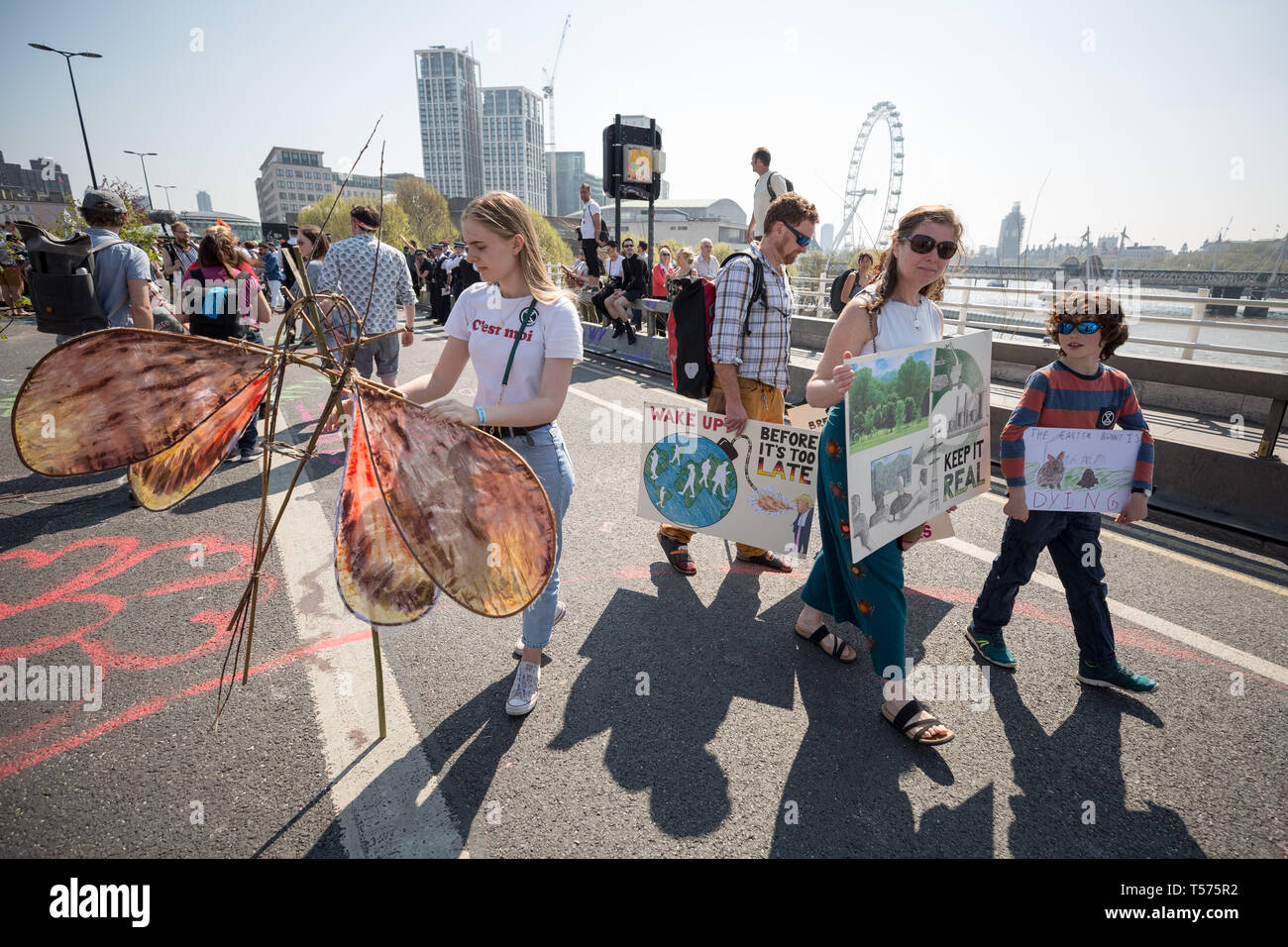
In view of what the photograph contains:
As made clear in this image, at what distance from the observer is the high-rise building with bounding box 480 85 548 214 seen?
128 m

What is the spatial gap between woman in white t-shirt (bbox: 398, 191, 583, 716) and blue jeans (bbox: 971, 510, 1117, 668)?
2.15 metres

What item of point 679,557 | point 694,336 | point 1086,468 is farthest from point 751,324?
point 1086,468

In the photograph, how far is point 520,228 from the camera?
245cm

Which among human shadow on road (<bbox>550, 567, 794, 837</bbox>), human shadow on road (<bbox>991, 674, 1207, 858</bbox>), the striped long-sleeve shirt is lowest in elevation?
human shadow on road (<bbox>550, 567, 794, 837</bbox>)

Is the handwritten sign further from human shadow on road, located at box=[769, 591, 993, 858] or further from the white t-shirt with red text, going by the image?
the white t-shirt with red text

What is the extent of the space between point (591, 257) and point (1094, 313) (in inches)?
518

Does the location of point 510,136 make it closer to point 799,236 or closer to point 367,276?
point 367,276

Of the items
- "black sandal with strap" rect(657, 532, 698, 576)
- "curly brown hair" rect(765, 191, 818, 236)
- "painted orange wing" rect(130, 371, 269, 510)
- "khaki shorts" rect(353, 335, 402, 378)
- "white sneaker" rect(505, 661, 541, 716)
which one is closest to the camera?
"painted orange wing" rect(130, 371, 269, 510)

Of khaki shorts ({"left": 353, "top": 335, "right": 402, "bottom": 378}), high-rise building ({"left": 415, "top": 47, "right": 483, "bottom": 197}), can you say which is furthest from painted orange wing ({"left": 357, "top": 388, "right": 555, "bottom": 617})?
high-rise building ({"left": 415, "top": 47, "right": 483, "bottom": 197})

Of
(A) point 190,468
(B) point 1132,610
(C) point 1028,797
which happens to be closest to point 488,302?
(A) point 190,468

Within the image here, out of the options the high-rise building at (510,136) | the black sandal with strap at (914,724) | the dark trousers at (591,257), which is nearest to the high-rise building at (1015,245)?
the black sandal with strap at (914,724)

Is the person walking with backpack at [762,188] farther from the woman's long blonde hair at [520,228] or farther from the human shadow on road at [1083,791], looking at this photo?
the human shadow on road at [1083,791]

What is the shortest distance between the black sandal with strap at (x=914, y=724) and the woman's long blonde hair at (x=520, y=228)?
2.20 meters

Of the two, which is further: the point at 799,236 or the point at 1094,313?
the point at 799,236
